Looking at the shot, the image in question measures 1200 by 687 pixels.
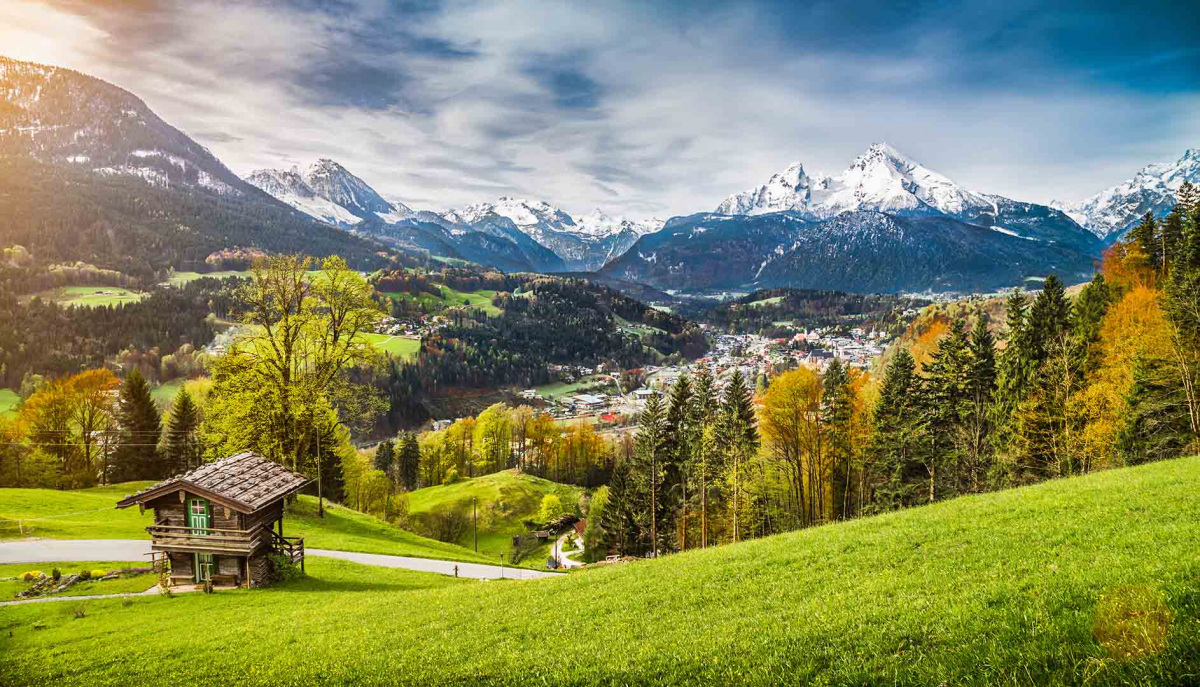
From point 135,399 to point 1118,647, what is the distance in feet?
304

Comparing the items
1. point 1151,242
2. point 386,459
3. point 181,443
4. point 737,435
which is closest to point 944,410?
point 737,435

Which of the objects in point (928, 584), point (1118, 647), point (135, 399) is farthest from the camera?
point (135, 399)

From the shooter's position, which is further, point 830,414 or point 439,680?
point 830,414

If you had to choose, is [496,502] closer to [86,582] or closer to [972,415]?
[86,582]

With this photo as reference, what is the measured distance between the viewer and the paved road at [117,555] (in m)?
28.7

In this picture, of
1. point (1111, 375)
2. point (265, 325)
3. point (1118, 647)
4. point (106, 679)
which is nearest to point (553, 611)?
point (106, 679)

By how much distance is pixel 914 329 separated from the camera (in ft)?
429

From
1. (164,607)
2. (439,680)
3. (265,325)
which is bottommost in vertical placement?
(164,607)

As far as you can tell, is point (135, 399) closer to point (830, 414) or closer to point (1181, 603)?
point (830, 414)

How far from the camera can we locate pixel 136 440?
218 ft

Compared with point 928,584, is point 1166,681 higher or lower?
higher

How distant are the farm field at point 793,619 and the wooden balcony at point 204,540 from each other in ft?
9.76

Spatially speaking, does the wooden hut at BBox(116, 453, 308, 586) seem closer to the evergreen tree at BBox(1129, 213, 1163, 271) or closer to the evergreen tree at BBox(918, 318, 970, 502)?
the evergreen tree at BBox(918, 318, 970, 502)

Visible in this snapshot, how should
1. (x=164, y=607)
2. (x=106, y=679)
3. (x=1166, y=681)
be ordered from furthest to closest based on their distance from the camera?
(x=164, y=607)
(x=106, y=679)
(x=1166, y=681)
